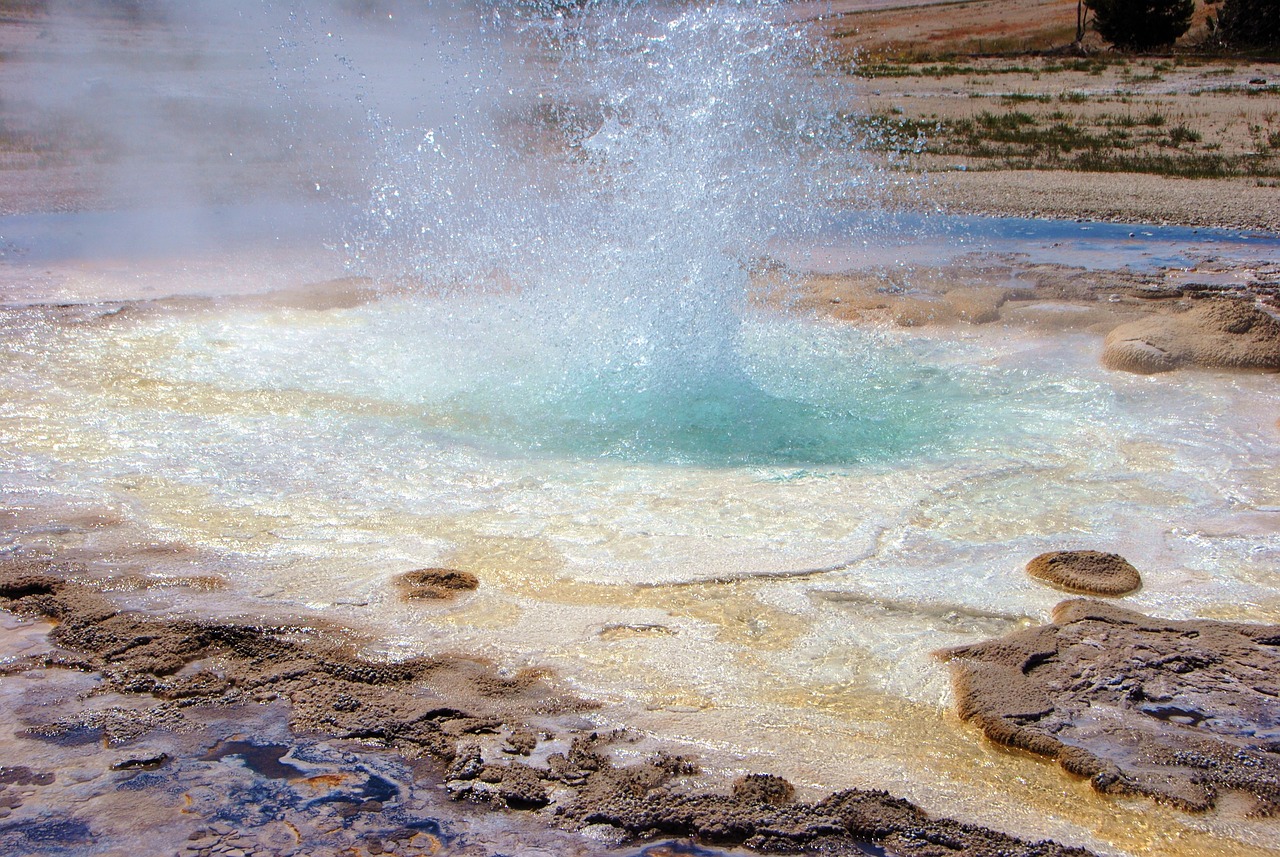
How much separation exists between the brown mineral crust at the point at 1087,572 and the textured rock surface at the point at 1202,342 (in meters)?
2.11

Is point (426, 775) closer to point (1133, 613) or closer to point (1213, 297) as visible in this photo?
point (1133, 613)

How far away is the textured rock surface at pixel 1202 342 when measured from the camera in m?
4.89

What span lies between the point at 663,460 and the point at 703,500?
1.37 ft

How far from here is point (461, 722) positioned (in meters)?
2.32

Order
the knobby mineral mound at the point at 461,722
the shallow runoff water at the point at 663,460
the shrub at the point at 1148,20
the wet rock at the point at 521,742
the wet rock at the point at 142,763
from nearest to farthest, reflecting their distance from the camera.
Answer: the knobby mineral mound at the point at 461,722, the wet rock at the point at 142,763, the wet rock at the point at 521,742, the shallow runoff water at the point at 663,460, the shrub at the point at 1148,20

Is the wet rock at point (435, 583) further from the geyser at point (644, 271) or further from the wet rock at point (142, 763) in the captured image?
the geyser at point (644, 271)

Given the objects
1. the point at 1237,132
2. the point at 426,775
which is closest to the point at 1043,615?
the point at 426,775

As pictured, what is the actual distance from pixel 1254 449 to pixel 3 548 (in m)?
4.25

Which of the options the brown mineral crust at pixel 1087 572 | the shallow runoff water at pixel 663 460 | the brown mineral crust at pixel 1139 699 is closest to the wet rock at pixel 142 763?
the shallow runoff water at pixel 663 460

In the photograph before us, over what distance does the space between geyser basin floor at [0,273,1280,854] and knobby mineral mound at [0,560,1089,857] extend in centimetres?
10

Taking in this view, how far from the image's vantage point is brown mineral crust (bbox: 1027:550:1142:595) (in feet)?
9.87

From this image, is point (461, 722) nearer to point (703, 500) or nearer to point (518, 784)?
point (518, 784)

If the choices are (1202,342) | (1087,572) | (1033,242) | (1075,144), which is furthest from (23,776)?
(1075,144)

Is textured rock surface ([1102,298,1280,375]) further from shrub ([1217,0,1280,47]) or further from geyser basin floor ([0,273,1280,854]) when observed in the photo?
shrub ([1217,0,1280,47])
